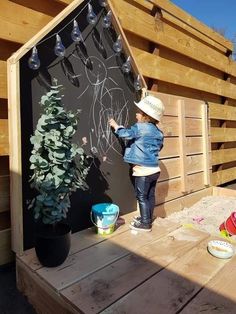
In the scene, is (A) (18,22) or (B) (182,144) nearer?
(A) (18,22)

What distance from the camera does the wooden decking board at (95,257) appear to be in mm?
1906

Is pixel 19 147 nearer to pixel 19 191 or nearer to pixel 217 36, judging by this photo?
pixel 19 191

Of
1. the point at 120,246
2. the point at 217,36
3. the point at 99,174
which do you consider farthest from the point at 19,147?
the point at 217,36

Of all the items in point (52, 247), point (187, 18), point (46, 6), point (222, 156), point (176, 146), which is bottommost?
point (52, 247)

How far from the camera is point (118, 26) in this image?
115 inches

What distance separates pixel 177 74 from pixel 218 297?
3088 millimetres

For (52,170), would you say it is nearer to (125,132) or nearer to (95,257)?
(95,257)

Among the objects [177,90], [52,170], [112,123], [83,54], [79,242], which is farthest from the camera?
[177,90]

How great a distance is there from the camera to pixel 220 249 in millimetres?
2273

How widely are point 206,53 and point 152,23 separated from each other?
4.88ft

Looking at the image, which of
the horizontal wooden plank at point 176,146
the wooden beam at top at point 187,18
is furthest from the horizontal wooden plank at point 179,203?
the wooden beam at top at point 187,18

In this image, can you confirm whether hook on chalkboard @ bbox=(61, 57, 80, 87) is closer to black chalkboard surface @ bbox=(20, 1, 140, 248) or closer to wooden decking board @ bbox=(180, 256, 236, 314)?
black chalkboard surface @ bbox=(20, 1, 140, 248)

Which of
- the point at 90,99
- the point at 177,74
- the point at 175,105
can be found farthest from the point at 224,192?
the point at 90,99

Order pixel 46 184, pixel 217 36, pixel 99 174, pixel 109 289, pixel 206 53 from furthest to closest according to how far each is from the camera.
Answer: pixel 217 36 < pixel 206 53 < pixel 99 174 < pixel 46 184 < pixel 109 289
